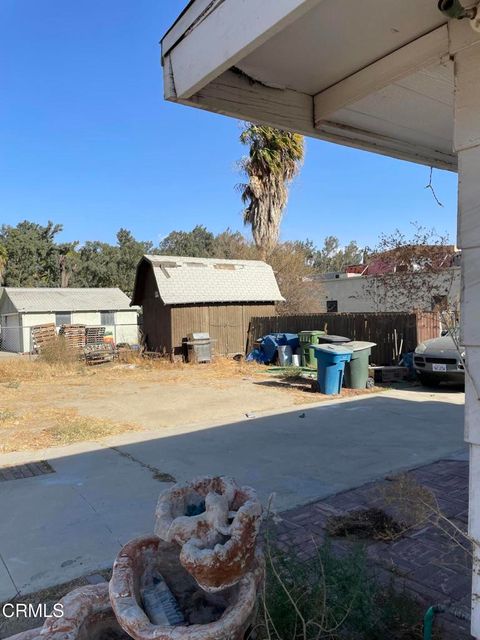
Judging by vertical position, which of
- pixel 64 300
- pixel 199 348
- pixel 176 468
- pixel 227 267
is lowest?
pixel 176 468

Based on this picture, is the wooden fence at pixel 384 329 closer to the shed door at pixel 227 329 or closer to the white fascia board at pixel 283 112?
the shed door at pixel 227 329

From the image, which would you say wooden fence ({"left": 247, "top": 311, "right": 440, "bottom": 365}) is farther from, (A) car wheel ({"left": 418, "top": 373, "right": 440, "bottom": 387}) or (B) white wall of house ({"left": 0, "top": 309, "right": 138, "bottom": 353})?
(B) white wall of house ({"left": 0, "top": 309, "right": 138, "bottom": 353})

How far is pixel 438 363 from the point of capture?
10852 millimetres

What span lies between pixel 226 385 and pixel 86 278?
42.5 metres

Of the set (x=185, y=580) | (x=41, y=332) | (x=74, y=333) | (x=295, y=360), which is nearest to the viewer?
(x=185, y=580)

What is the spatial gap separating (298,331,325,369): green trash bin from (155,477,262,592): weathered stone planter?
45.5 feet

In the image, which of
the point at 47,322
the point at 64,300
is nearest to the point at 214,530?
the point at 47,322

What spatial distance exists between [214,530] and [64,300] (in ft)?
113

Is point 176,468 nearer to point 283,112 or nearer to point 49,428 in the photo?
point 49,428

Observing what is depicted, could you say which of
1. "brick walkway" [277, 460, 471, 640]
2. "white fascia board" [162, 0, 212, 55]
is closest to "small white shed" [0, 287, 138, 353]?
"brick walkway" [277, 460, 471, 640]

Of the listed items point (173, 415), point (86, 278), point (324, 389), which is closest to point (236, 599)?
point (173, 415)

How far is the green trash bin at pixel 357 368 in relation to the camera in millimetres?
11430

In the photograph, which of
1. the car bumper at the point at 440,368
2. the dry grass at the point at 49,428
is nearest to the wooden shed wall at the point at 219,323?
the dry grass at the point at 49,428

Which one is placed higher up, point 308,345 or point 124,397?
point 308,345
